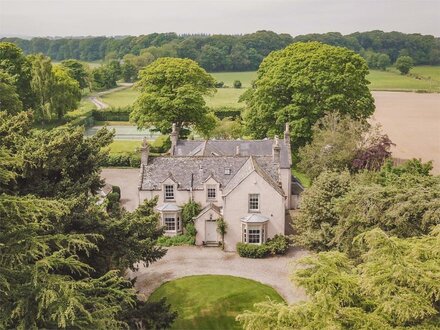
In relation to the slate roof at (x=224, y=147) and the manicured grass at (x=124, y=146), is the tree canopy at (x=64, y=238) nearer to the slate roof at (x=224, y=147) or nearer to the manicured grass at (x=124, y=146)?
the slate roof at (x=224, y=147)

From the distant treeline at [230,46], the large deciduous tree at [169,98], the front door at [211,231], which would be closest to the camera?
the front door at [211,231]

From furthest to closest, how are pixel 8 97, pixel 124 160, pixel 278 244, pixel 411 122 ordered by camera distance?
pixel 411 122
pixel 8 97
pixel 124 160
pixel 278 244

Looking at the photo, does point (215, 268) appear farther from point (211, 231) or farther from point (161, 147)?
point (161, 147)

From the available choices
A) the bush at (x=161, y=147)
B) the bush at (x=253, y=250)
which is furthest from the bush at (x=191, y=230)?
the bush at (x=161, y=147)

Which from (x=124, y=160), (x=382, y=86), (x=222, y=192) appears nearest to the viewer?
(x=222, y=192)

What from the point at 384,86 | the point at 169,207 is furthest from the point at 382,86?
the point at 169,207

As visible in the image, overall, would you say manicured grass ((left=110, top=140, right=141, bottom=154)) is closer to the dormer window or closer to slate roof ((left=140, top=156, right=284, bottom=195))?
slate roof ((left=140, top=156, right=284, bottom=195))
